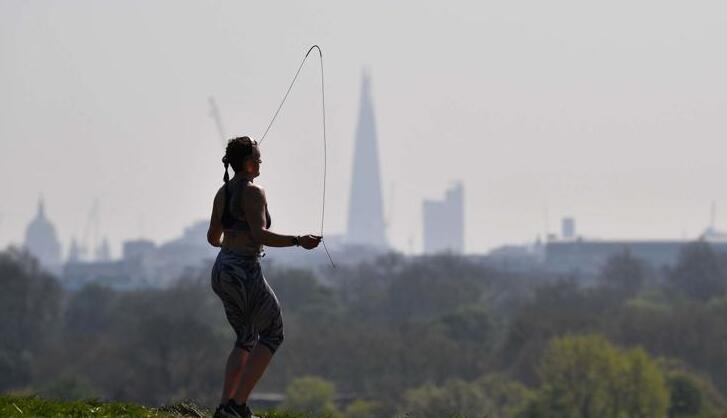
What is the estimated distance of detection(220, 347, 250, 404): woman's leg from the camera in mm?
17789

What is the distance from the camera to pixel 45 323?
510 feet

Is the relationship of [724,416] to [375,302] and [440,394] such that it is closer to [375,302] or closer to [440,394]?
[440,394]

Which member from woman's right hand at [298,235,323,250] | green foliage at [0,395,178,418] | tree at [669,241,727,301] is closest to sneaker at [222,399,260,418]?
green foliage at [0,395,178,418]

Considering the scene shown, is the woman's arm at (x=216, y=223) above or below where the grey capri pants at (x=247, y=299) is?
above

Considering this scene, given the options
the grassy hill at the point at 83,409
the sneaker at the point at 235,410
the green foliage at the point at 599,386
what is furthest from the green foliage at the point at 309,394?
the sneaker at the point at 235,410

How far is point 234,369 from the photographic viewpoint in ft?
58.4

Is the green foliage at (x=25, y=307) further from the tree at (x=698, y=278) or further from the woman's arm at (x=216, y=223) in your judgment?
the woman's arm at (x=216, y=223)

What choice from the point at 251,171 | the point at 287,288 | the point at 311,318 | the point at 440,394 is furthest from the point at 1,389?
the point at 251,171

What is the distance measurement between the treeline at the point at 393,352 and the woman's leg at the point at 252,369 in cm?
5800

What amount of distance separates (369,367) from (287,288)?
61.0 metres

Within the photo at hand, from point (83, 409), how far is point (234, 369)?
140 centimetres

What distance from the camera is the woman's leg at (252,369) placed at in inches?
699

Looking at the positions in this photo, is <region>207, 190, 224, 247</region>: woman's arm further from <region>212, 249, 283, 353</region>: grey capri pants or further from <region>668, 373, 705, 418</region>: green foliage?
<region>668, 373, 705, 418</region>: green foliage

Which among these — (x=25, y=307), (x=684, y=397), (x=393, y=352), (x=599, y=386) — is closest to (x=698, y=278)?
(x=25, y=307)
